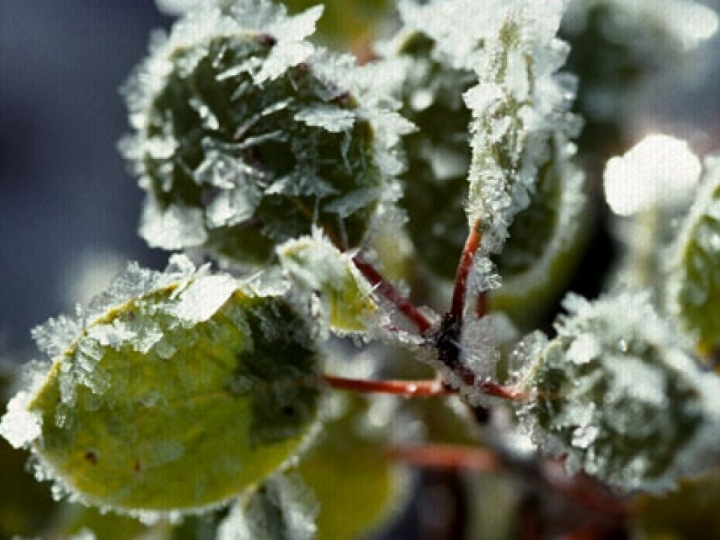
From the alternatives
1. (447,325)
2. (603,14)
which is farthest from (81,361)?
(603,14)

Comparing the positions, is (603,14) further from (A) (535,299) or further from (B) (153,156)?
(B) (153,156)

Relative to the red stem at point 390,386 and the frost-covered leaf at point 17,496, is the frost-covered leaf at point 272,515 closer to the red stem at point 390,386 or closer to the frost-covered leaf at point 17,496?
the red stem at point 390,386

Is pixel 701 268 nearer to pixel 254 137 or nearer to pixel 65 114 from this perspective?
pixel 254 137

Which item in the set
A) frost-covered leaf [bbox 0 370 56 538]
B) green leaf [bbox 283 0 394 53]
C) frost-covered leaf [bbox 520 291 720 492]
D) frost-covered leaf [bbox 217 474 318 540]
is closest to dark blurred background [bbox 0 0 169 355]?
green leaf [bbox 283 0 394 53]

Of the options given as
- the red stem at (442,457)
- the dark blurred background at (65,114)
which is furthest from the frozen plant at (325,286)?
the dark blurred background at (65,114)

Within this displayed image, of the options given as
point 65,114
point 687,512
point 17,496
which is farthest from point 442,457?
point 65,114

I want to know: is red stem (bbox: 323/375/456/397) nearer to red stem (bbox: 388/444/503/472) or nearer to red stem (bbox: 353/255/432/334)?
red stem (bbox: 353/255/432/334)
